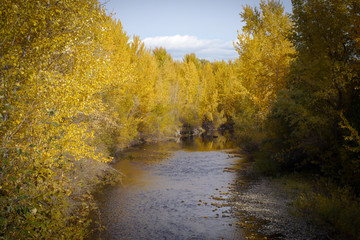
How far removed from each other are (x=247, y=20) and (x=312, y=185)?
17.6 meters

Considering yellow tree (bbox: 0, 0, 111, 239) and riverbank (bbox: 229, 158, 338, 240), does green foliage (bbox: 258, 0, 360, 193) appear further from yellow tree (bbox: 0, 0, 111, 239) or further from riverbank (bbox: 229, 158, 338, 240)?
yellow tree (bbox: 0, 0, 111, 239)

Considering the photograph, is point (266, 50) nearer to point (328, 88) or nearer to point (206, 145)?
point (328, 88)

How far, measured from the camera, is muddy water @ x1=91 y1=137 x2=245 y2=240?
9.59 meters

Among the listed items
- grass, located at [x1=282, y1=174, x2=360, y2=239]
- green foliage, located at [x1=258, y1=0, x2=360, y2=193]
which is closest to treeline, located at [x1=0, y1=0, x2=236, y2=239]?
grass, located at [x1=282, y1=174, x2=360, y2=239]

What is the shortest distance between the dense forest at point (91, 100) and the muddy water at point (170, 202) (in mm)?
1381

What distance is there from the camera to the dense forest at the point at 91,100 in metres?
6.46

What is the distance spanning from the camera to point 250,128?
2327 centimetres

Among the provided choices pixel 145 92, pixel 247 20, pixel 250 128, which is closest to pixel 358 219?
pixel 250 128

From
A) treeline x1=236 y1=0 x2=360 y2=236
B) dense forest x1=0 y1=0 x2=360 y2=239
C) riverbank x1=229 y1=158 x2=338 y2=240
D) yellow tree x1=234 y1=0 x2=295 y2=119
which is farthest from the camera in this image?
yellow tree x1=234 y1=0 x2=295 y2=119

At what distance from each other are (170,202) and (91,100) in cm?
597

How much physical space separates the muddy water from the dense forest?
1.38 metres

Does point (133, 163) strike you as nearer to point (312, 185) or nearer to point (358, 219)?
point (312, 185)

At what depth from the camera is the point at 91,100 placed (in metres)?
9.37

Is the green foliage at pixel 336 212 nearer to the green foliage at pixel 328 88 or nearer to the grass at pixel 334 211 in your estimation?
the grass at pixel 334 211
